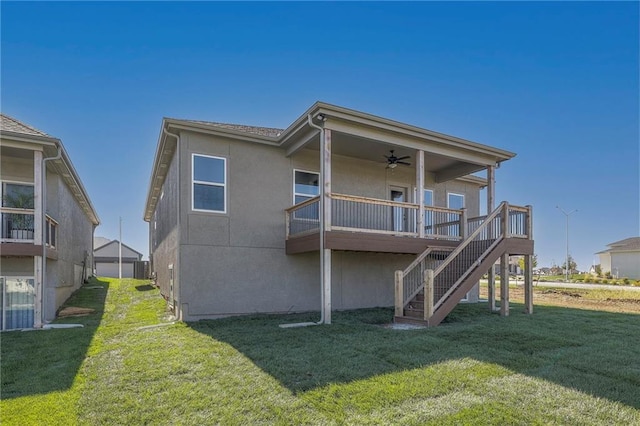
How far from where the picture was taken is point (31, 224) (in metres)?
9.79

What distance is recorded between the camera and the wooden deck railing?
400 inches

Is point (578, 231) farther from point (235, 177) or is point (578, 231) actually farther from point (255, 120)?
point (235, 177)

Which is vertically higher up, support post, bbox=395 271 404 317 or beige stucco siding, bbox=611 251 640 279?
support post, bbox=395 271 404 317

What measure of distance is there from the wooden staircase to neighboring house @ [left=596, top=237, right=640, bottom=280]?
38329mm

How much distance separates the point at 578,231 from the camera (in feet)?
149

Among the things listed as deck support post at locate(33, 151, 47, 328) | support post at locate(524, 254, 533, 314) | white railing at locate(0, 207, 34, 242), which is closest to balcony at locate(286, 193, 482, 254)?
support post at locate(524, 254, 533, 314)

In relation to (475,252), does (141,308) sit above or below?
below

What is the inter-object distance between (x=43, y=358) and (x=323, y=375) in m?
4.62

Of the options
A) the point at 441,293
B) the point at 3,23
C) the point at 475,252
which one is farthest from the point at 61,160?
the point at 475,252

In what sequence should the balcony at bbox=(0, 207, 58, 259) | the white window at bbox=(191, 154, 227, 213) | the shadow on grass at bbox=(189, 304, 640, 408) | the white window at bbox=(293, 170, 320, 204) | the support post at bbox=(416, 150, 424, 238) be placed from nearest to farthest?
the shadow on grass at bbox=(189, 304, 640, 408) → the balcony at bbox=(0, 207, 58, 259) → the white window at bbox=(191, 154, 227, 213) → the support post at bbox=(416, 150, 424, 238) → the white window at bbox=(293, 170, 320, 204)

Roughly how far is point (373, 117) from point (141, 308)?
9.00m

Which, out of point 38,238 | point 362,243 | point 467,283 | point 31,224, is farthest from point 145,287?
point 467,283

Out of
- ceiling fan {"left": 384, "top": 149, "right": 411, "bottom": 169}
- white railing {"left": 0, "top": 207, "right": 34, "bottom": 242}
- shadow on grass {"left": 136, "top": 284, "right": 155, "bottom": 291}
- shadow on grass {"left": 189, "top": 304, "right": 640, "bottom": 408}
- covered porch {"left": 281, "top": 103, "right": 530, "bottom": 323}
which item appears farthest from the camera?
shadow on grass {"left": 136, "top": 284, "right": 155, "bottom": 291}

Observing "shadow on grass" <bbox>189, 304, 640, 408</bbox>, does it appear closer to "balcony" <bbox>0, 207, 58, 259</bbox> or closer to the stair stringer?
the stair stringer
